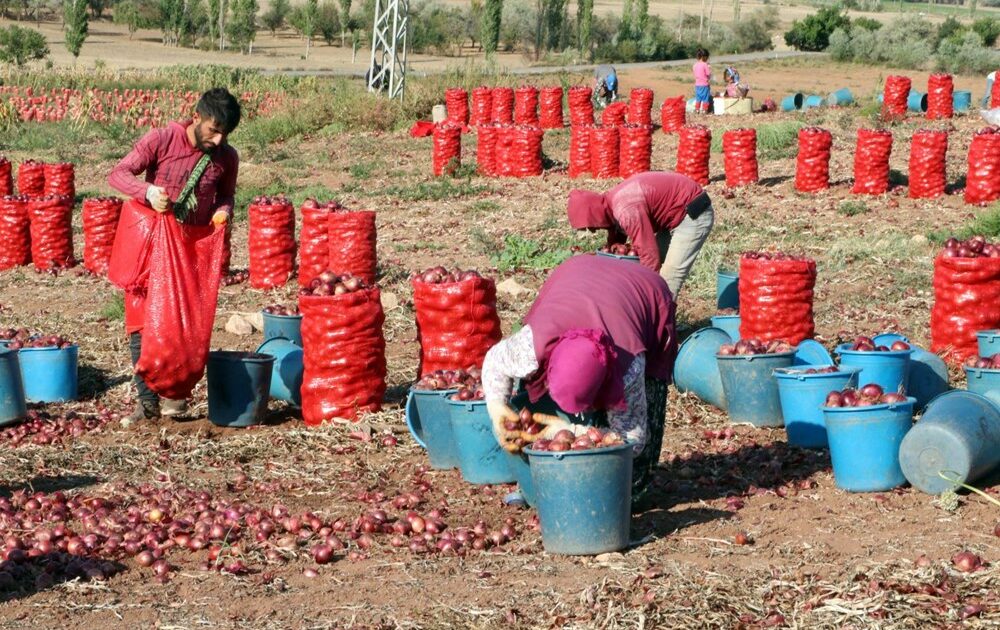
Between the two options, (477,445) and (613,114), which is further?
(613,114)

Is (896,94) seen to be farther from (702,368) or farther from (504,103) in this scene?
(702,368)

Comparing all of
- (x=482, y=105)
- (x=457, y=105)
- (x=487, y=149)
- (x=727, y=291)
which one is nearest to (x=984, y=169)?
(x=727, y=291)

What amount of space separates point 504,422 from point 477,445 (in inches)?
47.1

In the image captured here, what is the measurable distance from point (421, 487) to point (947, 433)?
8.28 ft

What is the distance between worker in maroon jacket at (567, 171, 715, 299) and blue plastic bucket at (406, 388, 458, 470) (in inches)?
64.2

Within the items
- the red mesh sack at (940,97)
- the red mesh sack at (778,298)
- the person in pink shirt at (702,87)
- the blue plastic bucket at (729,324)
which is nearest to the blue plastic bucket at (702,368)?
the red mesh sack at (778,298)

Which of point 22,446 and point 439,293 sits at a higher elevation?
point 439,293

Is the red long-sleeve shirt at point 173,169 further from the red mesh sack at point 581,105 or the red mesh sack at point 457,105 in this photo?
the red mesh sack at point 457,105

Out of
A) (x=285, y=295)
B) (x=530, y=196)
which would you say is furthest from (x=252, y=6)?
(x=285, y=295)

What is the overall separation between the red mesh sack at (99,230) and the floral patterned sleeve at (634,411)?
9.60 m

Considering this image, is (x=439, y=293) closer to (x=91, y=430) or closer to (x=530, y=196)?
(x=91, y=430)

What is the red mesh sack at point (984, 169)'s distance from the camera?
1573 centimetres

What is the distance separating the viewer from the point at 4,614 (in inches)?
195

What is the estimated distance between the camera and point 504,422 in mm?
5379
